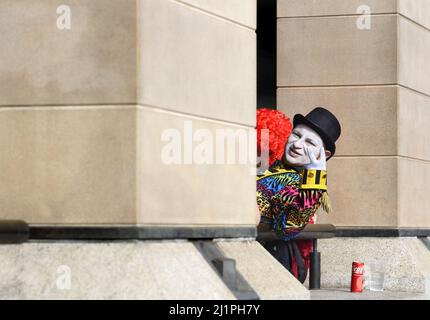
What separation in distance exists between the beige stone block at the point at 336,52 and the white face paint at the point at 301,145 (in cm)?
252

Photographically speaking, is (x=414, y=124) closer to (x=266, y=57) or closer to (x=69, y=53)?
(x=266, y=57)

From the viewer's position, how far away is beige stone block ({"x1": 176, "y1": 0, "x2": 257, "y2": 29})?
38.0 feet

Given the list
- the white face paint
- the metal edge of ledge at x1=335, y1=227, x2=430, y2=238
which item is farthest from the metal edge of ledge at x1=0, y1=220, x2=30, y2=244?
the metal edge of ledge at x1=335, y1=227, x2=430, y2=238

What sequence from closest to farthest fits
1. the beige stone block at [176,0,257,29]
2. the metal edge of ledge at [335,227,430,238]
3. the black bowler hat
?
1. the beige stone block at [176,0,257,29]
2. the black bowler hat
3. the metal edge of ledge at [335,227,430,238]

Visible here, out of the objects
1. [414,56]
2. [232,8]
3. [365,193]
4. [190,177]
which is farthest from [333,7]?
[190,177]

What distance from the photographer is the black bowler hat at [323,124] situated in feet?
48.6

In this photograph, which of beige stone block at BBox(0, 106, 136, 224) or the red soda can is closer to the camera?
beige stone block at BBox(0, 106, 136, 224)

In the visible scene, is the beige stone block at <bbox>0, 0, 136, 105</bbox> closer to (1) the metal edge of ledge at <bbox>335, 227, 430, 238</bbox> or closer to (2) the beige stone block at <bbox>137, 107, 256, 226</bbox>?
(2) the beige stone block at <bbox>137, 107, 256, 226</bbox>

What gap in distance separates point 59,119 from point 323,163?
15.5 ft

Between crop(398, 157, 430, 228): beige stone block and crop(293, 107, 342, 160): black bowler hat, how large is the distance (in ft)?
7.61

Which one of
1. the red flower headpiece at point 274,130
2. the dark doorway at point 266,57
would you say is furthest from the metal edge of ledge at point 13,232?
the dark doorway at point 266,57

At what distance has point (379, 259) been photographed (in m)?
16.8

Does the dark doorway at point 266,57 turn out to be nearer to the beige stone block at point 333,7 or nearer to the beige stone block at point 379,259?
the beige stone block at point 333,7

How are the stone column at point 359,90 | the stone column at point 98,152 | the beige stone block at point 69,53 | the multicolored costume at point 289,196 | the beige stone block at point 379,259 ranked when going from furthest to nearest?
the stone column at point 359,90
the beige stone block at point 379,259
the multicolored costume at point 289,196
the beige stone block at point 69,53
the stone column at point 98,152
